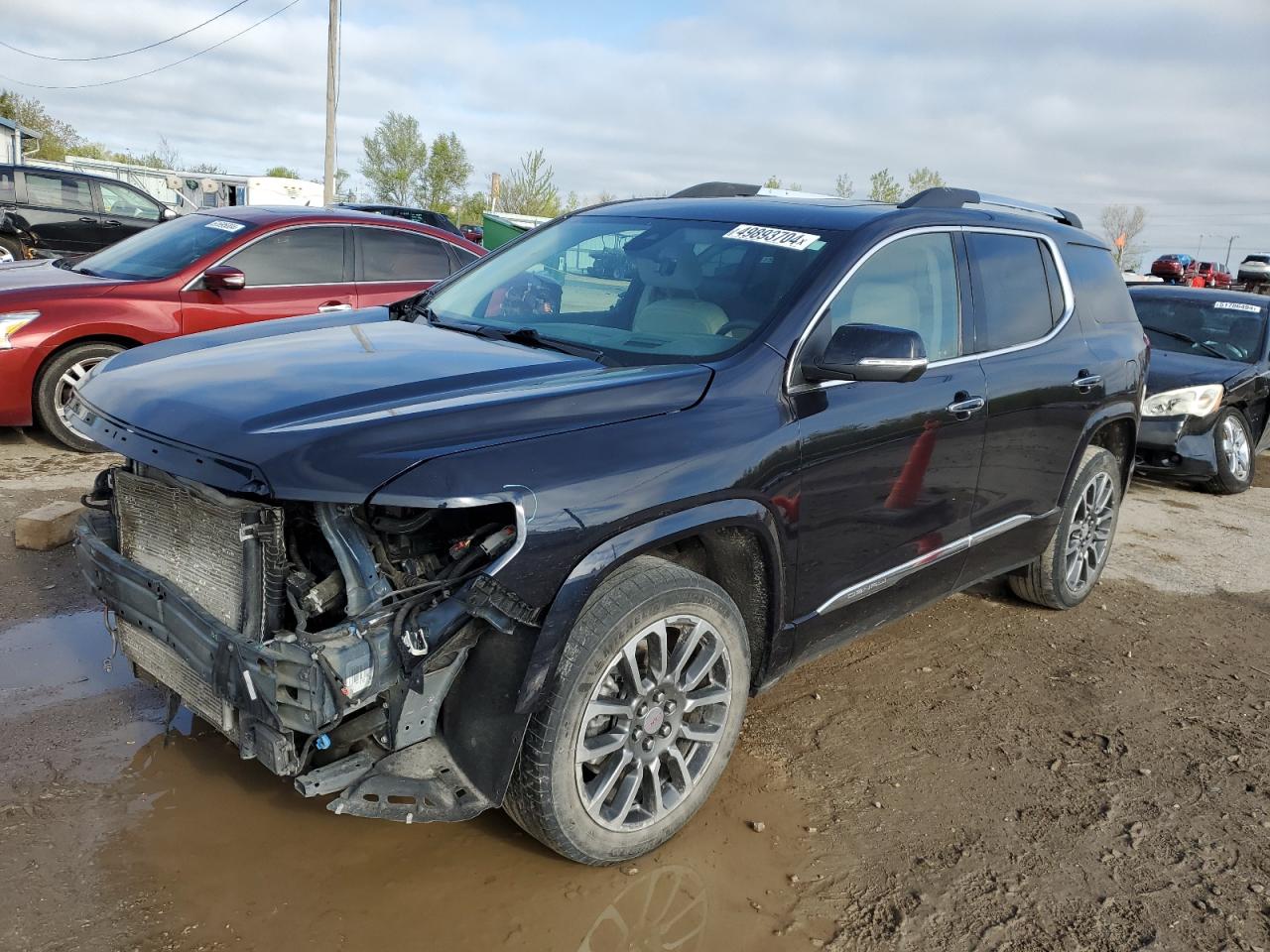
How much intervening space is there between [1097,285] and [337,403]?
3748 mm

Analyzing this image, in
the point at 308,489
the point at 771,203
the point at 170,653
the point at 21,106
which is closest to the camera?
the point at 308,489

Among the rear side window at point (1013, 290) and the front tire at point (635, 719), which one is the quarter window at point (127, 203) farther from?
the front tire at point (635, 719)

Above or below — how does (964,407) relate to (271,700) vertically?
above

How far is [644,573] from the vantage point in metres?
2.72

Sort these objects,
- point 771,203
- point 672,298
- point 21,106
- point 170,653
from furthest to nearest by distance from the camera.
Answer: point 21,106
point 771,203
point 672,298
point 170,653

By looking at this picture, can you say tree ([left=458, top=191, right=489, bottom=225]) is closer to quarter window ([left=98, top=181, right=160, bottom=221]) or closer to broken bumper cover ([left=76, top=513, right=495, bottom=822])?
quarter window ([left=98, top=181, right=160, bottom=221])

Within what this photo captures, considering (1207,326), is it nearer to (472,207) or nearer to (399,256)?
(399,256)

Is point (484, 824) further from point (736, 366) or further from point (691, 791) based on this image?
point (736, 366)

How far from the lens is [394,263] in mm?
7703

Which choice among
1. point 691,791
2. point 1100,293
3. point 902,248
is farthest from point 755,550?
point 1100,293

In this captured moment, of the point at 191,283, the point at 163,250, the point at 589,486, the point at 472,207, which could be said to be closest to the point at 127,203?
the point at 163,250

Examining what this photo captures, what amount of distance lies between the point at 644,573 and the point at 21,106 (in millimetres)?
61145

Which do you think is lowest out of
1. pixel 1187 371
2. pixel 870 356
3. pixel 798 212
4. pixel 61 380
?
pixel 61 380

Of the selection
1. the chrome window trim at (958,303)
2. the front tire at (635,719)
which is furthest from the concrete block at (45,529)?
the chrome window trim at (958,303)
